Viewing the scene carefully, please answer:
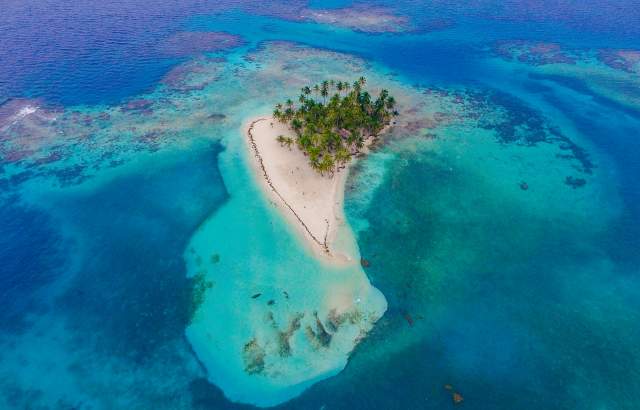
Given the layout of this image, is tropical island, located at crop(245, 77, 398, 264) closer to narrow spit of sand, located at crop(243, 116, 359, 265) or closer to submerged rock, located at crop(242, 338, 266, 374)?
narrow spit of sand, located at crop(243, 116, 359, 265)

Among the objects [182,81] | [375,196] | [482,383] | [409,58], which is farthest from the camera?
[409,58]

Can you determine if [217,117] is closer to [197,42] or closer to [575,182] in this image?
[197,42]

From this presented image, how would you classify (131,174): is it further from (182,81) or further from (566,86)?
(566,86)

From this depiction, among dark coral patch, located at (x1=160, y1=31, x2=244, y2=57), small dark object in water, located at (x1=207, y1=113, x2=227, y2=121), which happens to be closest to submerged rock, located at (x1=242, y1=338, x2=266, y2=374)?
small dark object in water, located at (x1=207, y1=113, x2=227, y2=121)

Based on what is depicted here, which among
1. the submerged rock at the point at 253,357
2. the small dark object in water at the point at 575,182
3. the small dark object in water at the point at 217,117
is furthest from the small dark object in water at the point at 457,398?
the small dark object in water at the point at 217,117

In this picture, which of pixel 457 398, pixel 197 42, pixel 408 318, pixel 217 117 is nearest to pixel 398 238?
pixel 408 318

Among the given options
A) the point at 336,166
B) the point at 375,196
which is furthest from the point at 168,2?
the point at 375,196
